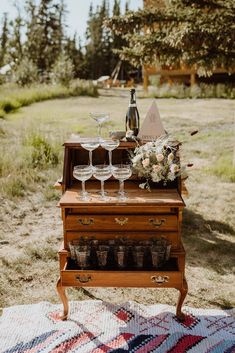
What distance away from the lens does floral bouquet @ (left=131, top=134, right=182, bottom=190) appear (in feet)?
11.0

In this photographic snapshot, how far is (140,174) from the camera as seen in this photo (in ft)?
11.4

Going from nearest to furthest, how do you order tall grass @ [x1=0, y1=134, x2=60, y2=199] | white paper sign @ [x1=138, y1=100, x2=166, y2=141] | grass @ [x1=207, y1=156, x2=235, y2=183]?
white paper sign @ [x1=138, y1=100, x2=166, y2=141]
tall grass @ [x1=0, y1=134, x2=60, y2=199]
grass @ [x1=207, y1=156, x2=235, y2=183]

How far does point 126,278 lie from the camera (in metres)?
3.09

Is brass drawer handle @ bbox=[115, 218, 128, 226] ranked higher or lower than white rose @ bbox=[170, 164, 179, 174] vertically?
lower

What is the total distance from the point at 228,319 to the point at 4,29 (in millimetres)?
44784

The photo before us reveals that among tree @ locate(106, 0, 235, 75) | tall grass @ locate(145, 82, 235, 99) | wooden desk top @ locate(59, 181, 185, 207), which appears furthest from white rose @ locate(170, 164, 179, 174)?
tall grass @ locate(145, 82, 235, 99)

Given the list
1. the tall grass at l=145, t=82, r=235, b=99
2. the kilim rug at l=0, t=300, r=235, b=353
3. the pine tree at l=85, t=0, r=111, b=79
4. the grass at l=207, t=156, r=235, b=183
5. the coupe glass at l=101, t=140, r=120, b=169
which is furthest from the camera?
the pine tree at l=85, t=0, r=111, b=79

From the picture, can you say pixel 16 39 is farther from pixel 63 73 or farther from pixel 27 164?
pixel 27 164

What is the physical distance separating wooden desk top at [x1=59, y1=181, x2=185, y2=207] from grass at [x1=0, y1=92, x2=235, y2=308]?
97cm

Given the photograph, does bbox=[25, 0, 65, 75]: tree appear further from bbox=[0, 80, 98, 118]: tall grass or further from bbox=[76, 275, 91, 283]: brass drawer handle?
bbox=[76, 275, 91, 283]: brass drawer handle

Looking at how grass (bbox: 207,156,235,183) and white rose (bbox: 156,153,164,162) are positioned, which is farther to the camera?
grass (bbox: 207,156,235,183)

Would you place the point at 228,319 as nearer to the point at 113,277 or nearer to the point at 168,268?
the point at 168,268

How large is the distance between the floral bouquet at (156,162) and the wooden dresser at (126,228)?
14 cm

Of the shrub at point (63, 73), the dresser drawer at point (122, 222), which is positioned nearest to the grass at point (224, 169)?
the dresser drawer at point (122, 222)
